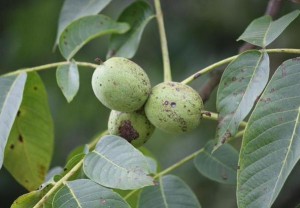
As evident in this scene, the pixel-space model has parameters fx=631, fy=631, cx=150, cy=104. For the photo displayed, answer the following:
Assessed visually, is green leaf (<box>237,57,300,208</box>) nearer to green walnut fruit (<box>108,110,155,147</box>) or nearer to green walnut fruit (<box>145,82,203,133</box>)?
green walnut fruit (<box>145,82,203,133</box>)

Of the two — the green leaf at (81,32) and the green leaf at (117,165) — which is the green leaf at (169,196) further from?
the green leaf at (81,32)

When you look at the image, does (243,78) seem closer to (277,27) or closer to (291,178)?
(277,27)

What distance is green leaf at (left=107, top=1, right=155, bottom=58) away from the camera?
6.38ft

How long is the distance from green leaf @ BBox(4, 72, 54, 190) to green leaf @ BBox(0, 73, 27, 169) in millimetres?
156

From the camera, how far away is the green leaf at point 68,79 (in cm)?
159

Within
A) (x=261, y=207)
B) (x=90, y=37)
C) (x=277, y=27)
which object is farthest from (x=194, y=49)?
(x=261, y=207)

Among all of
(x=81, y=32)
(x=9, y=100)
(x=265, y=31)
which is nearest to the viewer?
(x=265, y=31)

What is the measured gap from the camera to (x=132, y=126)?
149 cm

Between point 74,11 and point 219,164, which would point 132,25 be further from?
point 219,164

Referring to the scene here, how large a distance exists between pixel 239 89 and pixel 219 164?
0.38 metres

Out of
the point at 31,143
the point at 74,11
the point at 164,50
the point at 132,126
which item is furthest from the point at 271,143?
the point at 74,11

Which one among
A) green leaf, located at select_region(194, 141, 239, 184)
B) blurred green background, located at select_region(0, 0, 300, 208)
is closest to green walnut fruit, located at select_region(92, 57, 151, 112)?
green leaf, located at select_region(194, 141, 239, 184)

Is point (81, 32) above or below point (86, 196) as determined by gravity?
above

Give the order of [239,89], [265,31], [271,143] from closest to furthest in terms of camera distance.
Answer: [271,143] → [239,89] → [265,31]
